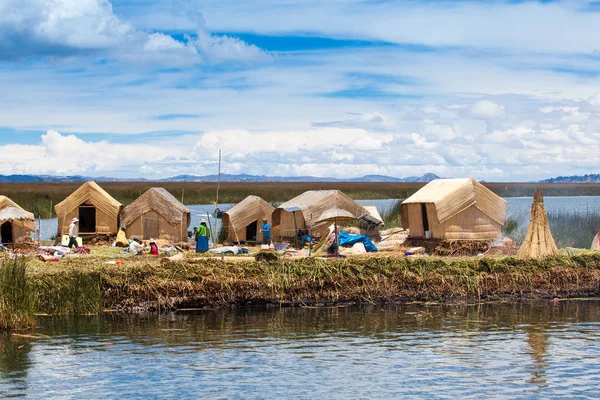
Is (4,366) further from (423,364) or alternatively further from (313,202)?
(313,202)

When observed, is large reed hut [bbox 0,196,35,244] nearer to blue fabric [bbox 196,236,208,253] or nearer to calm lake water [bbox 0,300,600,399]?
blue fabric [bbox 196,236,208,253]

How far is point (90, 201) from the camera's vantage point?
30203mm

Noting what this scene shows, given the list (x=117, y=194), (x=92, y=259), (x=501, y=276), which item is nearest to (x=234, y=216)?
(x=92, y=259)

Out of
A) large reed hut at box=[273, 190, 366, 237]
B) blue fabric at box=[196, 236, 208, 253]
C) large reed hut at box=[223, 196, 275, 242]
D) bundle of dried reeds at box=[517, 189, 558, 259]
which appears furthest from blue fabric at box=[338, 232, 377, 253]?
large reed hut at box=[223, 196, 275, 242]

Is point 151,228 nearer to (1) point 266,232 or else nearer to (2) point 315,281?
(1) point 266,232

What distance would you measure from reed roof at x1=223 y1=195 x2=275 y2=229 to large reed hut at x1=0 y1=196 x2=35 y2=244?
21.8 feet

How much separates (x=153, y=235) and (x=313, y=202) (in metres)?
5.61

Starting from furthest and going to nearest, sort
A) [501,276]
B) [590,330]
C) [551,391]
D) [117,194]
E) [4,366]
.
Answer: [117,194]
[501,276]
[590,330]
[4,366]
[551,391]

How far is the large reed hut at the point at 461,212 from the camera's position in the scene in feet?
84.4

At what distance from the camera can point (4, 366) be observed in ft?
44.7

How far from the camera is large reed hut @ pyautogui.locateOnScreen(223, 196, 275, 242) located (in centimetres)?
2983

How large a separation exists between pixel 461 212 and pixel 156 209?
33.9 feet

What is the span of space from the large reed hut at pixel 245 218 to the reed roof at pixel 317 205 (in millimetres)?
583

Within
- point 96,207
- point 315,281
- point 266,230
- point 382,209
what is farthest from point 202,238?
point 382,209
